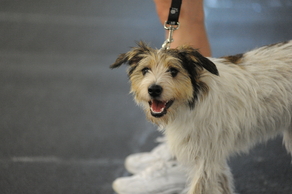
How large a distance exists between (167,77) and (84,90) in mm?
1455

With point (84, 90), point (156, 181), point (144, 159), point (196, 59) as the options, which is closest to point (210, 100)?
point (196, 59)

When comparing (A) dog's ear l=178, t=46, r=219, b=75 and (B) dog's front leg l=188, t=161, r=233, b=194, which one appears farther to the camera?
(B) dog's front leg l=188, t=161, r=233, b=194

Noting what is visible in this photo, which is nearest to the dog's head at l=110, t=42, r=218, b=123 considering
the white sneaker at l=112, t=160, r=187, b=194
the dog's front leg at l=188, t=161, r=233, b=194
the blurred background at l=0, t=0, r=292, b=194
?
the dog's front leg at l=188, t=161, r=233, b=194

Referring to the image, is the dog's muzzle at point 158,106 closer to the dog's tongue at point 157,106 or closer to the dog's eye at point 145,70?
the dog's tongue at point 157,106

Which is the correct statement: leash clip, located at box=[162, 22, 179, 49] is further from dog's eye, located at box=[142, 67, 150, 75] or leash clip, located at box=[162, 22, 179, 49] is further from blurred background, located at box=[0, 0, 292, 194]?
blurred background, located at box=[0, 0, 292, 194]

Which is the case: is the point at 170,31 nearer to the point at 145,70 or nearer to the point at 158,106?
the point at 145,70

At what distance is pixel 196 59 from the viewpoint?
132 centimetres

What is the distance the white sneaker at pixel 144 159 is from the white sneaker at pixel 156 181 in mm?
56

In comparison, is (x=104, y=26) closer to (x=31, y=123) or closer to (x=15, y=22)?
(x=15, y=22)

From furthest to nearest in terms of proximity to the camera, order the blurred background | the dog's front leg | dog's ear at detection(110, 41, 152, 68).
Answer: the blurred background < the dog's front leg < dog's ear at detection(110, 41, 152, 68)

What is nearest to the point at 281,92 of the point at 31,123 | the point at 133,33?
the point at 31,123

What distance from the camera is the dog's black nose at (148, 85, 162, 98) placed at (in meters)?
1.32

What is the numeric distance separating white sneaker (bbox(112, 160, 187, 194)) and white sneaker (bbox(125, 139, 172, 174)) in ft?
0.18

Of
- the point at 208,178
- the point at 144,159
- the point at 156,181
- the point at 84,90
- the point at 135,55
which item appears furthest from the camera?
the point at 84,90
